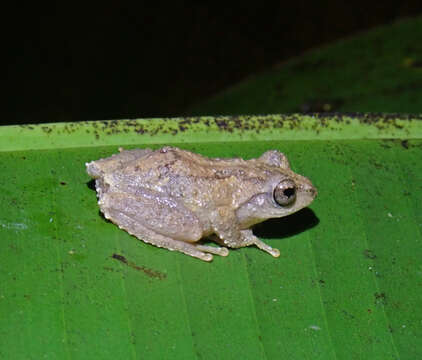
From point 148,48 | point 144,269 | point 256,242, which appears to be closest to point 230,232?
point 256,242

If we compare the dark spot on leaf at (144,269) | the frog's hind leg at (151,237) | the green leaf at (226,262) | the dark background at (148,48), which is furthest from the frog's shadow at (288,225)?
the dark background at (148,48)

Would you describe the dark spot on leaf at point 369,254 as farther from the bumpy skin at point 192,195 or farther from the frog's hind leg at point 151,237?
the frog's hind leg at point 151,237

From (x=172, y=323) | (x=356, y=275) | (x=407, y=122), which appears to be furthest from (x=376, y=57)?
(x=172, y=323)

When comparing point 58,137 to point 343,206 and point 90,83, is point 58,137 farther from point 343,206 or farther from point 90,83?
point 90,83

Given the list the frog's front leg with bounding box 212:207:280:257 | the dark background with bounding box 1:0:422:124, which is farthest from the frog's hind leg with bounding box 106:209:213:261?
the dark background with bounding box 1:0:422:124

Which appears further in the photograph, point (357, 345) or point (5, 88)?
point (5, 88)

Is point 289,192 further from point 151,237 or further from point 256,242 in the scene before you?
point 151,237
